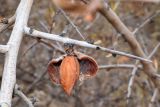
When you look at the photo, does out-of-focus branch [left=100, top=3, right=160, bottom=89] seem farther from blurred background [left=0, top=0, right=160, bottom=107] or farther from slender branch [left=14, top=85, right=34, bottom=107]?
slender branch [left=14, top=85, right=34, bottom=107]

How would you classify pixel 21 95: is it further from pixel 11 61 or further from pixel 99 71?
pixel 99 71

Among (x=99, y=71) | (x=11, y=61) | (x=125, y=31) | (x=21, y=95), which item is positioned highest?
(x=11, y=61)

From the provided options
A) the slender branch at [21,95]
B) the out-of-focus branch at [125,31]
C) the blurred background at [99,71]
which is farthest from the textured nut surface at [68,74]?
the blurred background at [99,71]

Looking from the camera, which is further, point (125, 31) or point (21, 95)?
point (125, 31)

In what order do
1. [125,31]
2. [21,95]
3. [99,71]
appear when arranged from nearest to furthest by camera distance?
[21,95], [125,31], [99,71]

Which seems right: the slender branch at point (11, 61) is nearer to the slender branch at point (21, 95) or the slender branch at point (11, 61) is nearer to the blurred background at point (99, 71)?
the slender branch at point (21, 95)

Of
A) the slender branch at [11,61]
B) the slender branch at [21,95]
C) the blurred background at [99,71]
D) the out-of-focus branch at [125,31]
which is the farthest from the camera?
the blurred background at [99,71]

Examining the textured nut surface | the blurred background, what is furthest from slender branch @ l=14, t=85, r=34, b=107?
the blurred background

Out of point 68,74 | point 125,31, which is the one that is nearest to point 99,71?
point 125,31

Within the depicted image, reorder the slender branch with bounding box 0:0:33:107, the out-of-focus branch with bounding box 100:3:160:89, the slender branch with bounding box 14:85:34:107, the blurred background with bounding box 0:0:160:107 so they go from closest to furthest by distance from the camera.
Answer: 1. the slender branch with bounding box 0:0:33:107
2. the slender branch with bounding box 14:85:34:107
3. the out-of-focus branch with bounding box 100:3:160:89
4. the blurred background with bounding box 0:0:160:107
